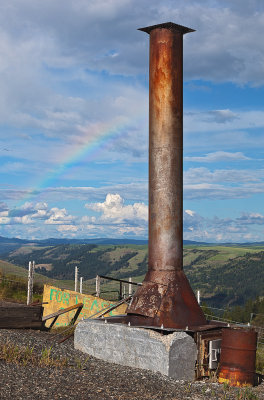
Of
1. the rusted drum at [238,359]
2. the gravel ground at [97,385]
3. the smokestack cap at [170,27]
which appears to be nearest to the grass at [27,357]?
the gravel ground at [97,385]

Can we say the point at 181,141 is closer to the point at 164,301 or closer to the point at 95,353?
the point at 164,301

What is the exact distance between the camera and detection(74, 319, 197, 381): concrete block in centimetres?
1073

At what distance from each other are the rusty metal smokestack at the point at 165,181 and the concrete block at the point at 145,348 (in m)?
0.55

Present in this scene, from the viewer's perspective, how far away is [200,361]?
11266 millimetres

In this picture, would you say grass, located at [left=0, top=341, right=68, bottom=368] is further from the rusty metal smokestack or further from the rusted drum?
the rusted drum

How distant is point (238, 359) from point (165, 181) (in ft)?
14.8

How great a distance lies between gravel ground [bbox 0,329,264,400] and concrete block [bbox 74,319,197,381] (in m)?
0.23

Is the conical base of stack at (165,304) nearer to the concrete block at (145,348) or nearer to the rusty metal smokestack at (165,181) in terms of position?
the rusty metal smokestack at (165,181)

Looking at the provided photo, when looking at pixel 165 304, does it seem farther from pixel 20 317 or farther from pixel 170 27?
pixel 170 27

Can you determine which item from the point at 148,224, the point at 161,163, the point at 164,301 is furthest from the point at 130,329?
the point at 161,163

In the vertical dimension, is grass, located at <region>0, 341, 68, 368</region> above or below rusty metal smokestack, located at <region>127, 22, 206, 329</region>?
below

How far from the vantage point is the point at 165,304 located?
11586 mm

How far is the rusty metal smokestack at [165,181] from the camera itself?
11930 millimetres

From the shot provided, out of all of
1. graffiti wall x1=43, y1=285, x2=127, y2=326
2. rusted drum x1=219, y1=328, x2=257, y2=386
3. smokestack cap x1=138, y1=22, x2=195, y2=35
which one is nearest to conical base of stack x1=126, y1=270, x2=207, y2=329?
rusted drum x1=219, y1=328, x2=257, y2=386
